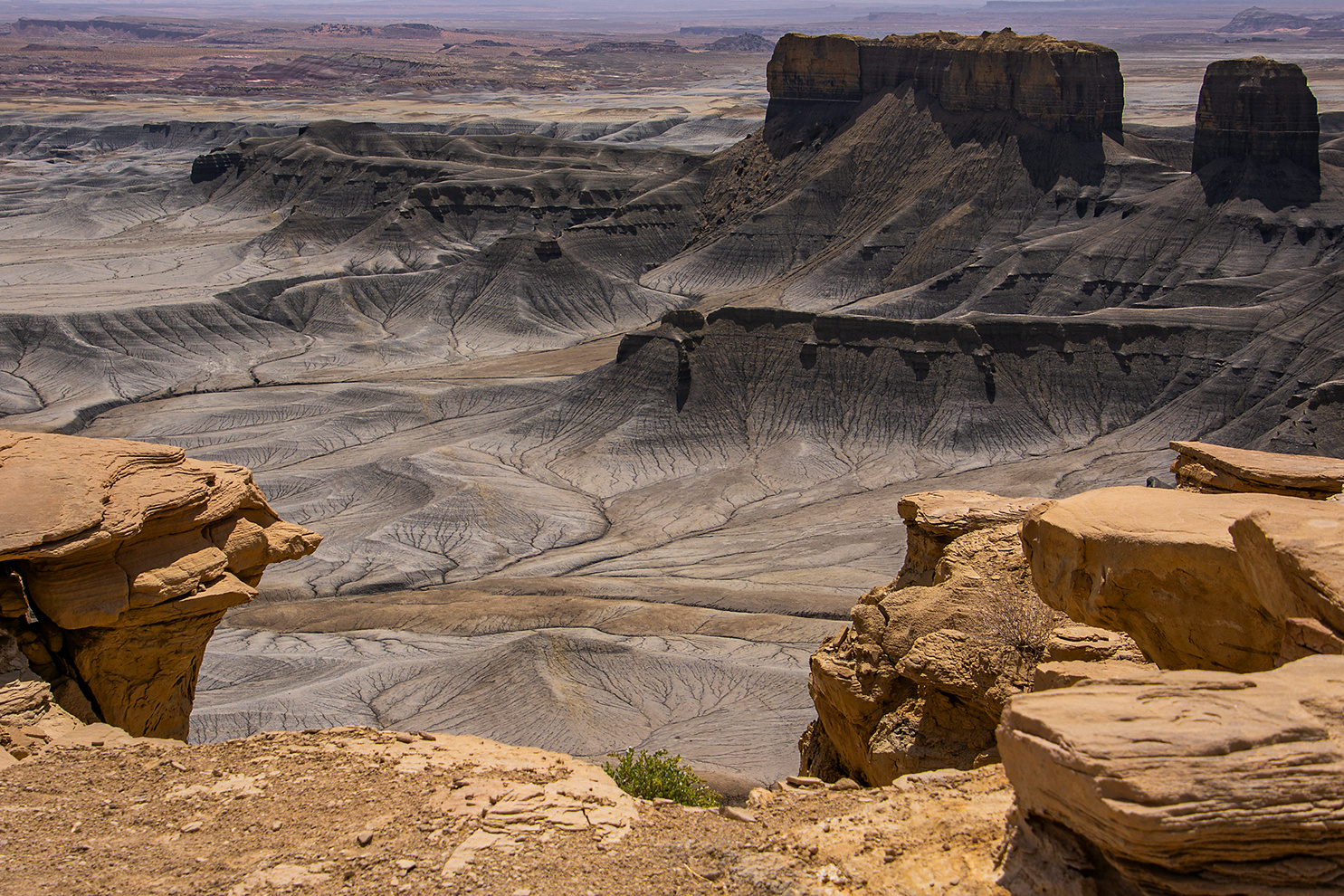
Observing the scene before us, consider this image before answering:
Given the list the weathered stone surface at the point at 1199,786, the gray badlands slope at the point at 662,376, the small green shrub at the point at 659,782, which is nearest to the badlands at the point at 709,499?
the weathered stone surface at the point at 1199,786

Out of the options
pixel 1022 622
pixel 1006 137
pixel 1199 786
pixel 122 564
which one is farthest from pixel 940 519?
pixel 1006 137

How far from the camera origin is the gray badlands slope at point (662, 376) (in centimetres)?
2903

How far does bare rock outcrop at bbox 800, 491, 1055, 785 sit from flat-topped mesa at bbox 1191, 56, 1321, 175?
182 feet

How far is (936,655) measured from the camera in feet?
40.9

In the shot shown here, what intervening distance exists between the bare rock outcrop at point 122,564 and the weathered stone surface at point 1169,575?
30.9 ft

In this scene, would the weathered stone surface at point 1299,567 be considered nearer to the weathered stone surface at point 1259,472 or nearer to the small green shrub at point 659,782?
the weathered stone surface at point 1259,472

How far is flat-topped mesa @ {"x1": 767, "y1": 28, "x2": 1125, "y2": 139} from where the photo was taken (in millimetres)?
69938

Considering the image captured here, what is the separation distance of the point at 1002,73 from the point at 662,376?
36542mm

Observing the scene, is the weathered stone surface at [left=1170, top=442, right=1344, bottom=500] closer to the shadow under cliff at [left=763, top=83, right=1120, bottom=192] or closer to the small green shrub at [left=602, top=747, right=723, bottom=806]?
the small green shrub at [left=602, top=747, right=723, bottom=806]

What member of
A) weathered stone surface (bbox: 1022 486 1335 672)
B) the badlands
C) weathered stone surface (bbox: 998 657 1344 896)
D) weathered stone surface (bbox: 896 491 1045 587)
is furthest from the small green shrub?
weathered stone surface (bbox: 998 657 1344 896)

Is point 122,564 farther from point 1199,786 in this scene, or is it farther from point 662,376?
point 662,376

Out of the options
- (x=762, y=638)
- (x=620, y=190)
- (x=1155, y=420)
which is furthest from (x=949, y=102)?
(x=762, y=638)

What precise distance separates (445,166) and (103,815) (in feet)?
297

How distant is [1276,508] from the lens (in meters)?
9.84
